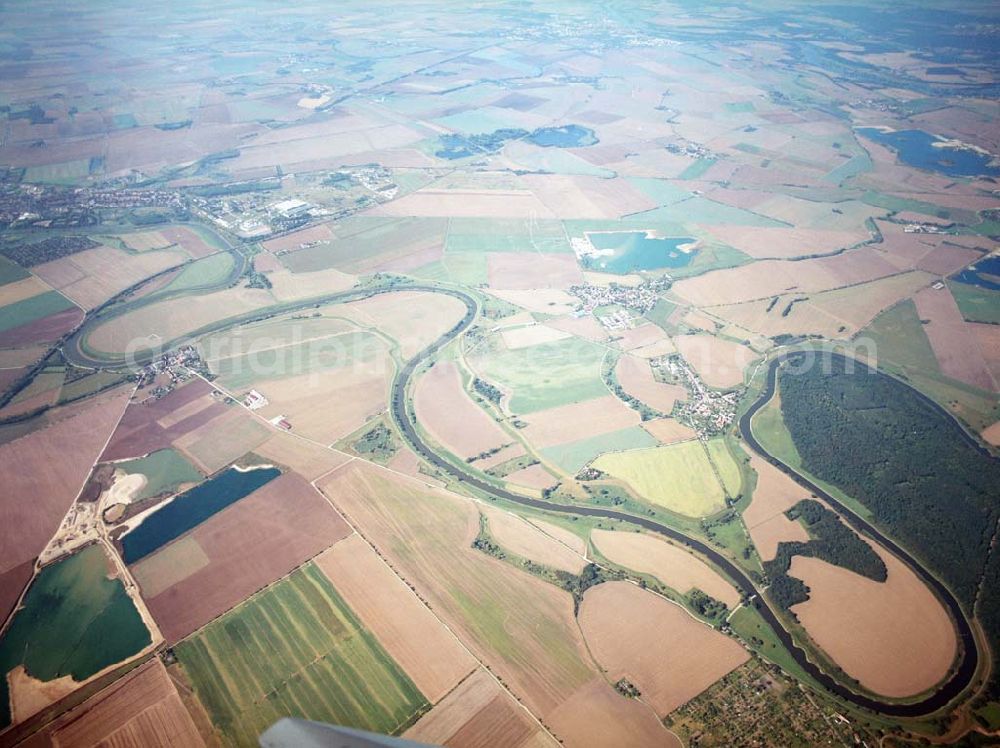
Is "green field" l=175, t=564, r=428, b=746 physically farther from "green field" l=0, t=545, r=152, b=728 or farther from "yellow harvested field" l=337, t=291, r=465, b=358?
"yellow harvested field" l=337, t=291, r=465, b=358

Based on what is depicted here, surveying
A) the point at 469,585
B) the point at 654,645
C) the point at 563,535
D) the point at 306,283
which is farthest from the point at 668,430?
the point at 306,283

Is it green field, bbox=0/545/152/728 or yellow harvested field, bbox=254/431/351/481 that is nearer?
green field, bbox=0/545/152/728

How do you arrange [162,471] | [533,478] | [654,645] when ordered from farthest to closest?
1. [533,478]
2. [162,471]
3. [654,645]

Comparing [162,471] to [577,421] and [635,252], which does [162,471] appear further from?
[635,252]

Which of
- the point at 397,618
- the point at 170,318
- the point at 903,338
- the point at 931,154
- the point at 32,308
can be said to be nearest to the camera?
the point at 397,618

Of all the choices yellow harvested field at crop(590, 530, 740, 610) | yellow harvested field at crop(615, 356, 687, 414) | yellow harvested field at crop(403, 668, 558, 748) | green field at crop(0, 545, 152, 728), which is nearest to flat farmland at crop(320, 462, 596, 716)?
yellow harvested field at crop(403, 668, 558, 748)

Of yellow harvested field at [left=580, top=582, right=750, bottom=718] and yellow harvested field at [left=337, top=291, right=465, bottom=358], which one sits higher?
yellow harvested field at [left=580, top=582, right=750, bottom=718]
